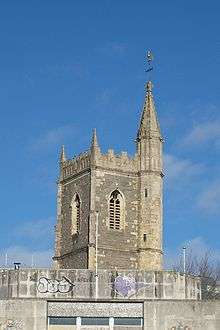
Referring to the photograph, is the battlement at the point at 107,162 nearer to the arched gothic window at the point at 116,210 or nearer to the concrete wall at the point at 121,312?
the arched gothic window at the point at 116,210

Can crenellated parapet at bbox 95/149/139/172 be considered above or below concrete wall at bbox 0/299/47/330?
above

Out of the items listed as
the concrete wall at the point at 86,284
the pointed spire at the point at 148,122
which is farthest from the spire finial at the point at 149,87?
the concrete wall at the point at 86,284

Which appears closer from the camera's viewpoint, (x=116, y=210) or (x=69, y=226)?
(x=116, y=210)

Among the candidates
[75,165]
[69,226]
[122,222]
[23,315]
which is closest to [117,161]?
[75,165]

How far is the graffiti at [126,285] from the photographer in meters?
61.8

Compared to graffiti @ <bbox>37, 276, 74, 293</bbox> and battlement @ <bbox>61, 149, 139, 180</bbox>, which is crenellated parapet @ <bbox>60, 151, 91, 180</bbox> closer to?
battlement @ <bbox>61, 149, 139, 180</bbox>

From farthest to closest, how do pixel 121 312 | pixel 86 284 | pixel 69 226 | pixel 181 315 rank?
1. pixel 69 226
2. pixel 86 284
3. pixel 121 312
4. pixel 181 315

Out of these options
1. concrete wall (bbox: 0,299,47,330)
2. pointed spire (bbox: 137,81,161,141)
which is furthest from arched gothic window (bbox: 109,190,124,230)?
concrete wall (bbox: 0,299,47,330)

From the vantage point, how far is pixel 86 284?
61812 millimetres

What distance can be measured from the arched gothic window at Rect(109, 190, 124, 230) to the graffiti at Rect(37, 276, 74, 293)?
31.7m

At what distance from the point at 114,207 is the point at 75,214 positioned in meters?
4.49

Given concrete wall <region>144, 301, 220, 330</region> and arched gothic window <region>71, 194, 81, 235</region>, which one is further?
arched gothic window <region>71, 194, 81, 235</region>

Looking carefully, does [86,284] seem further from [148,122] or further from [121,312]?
[148,122]

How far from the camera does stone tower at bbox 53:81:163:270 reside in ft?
303
